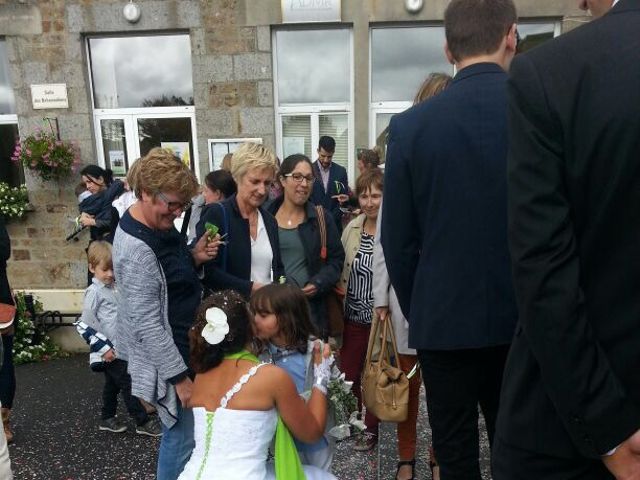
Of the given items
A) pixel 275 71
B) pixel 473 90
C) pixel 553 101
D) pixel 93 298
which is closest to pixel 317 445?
pixel 473 90

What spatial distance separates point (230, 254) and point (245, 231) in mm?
156

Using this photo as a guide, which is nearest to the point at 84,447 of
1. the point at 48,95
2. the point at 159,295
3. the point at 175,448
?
the point at 175,448

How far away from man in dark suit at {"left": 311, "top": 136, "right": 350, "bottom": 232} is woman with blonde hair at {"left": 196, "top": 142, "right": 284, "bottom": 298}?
3019mm

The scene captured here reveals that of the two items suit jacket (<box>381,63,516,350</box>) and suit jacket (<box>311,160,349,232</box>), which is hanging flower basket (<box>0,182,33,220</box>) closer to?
suit jacket (<box>311,160,349,232</box>)

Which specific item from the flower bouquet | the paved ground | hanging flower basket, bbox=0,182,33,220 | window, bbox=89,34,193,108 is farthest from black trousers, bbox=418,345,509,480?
hanging flower basket, bbox=0,182,33,220

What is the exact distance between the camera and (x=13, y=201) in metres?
6.97

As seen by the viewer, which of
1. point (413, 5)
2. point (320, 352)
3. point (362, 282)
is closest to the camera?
point (320, 352)

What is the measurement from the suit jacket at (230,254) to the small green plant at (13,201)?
17.4ft

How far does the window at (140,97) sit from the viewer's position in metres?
6.98

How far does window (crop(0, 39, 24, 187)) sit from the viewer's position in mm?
7160

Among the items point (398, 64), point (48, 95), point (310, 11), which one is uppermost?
point (310, 11)

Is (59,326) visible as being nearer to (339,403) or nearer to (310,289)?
(310,289)

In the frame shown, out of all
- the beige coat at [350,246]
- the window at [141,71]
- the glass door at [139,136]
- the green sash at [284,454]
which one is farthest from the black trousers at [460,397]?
the window at [141,71]

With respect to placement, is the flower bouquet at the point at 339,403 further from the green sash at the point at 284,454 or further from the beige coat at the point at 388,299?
the beige coat at the point at 388,299
